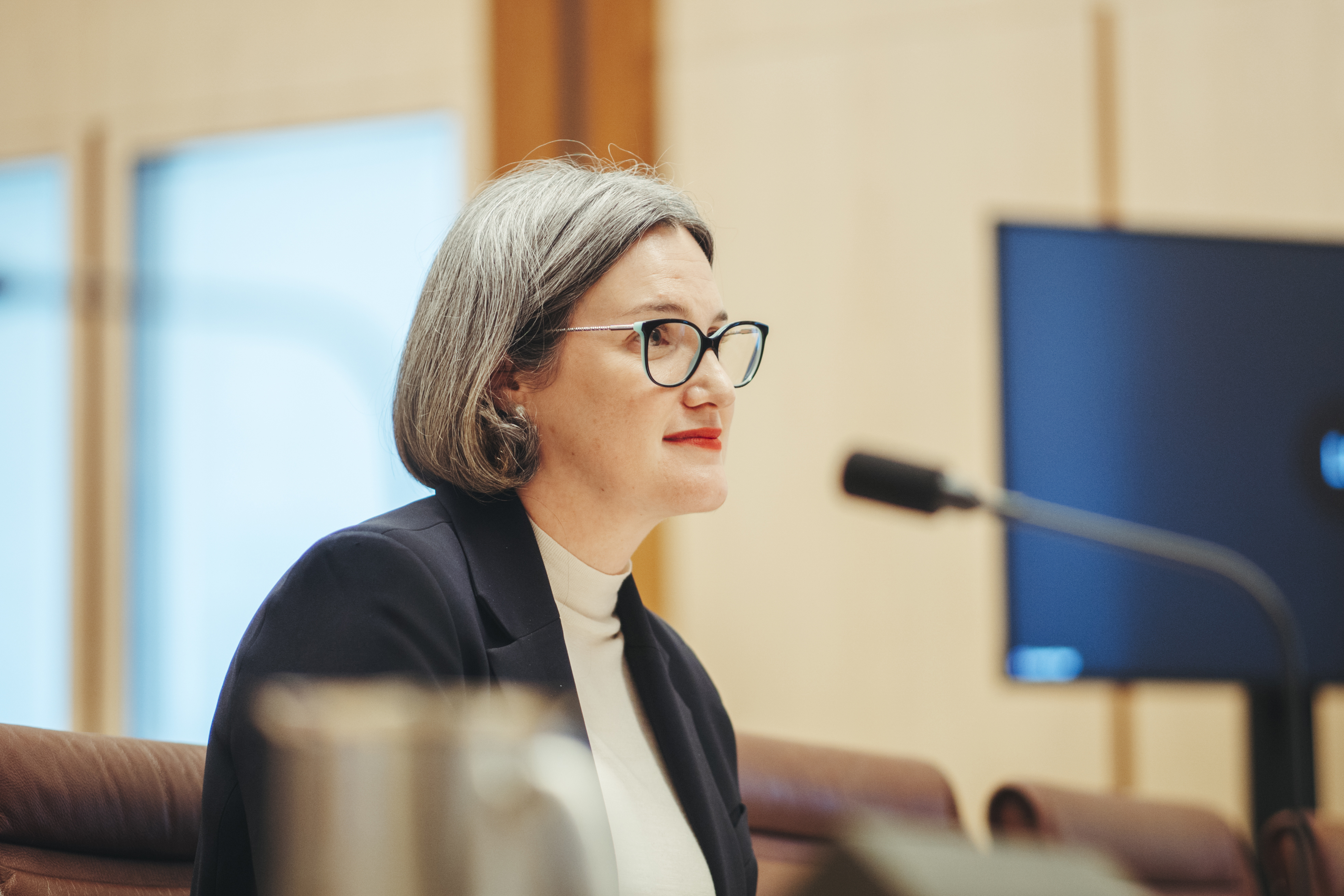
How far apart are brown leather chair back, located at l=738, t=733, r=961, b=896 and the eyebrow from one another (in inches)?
29.3

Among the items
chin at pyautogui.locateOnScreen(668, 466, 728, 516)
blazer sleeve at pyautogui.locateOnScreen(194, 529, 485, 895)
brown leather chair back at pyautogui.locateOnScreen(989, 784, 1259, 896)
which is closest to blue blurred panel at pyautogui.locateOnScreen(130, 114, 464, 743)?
brown leather chair back at pyautogui.locateOnScreen(989, 784, 1259, 896)

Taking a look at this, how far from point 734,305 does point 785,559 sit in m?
0.69

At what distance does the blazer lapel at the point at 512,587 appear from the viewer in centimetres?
129

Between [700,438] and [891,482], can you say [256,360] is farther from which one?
[700,438]

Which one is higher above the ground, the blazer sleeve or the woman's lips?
the woman's lips

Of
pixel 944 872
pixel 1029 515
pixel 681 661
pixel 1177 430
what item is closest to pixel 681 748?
pixel 681 661

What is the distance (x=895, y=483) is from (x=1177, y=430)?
93 centimetres

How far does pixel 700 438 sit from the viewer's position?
151 centimetres

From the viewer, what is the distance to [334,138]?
397cm

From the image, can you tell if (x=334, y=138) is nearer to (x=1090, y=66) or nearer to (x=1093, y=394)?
(x=1090, y=66)

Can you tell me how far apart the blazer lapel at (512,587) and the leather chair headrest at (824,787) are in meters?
0.64

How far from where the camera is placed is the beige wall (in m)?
3.26

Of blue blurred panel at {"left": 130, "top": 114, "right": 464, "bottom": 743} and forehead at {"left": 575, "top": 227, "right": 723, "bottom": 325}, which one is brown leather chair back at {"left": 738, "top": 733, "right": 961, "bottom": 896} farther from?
blue blurred panel at {"left": 130, "top": 114, "right": 464, "bottom": 743}

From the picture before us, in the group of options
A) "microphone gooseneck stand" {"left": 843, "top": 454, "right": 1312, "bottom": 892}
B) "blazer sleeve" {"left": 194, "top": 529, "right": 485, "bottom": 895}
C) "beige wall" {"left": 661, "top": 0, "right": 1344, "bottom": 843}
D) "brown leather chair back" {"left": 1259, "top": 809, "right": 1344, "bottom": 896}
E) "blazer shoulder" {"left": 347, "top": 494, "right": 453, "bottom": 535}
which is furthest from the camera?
"beige wall" {"left": 661, "top": 0, "right": 1344, "bottom": 843}
